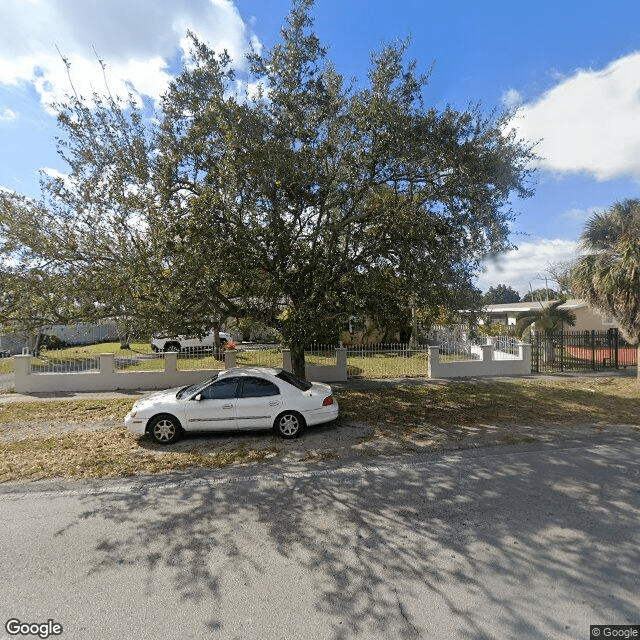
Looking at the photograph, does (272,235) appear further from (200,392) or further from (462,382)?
(462,382)

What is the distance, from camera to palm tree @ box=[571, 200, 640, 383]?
1328 centimetres

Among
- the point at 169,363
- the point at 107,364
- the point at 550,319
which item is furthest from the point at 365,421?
the point at 550,319

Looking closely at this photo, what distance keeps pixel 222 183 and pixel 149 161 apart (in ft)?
6.96

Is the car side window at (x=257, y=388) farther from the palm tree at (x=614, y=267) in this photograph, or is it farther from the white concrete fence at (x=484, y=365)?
the palm tree at (x=614, y=267)

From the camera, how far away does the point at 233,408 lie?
715cm

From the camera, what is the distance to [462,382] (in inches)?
533

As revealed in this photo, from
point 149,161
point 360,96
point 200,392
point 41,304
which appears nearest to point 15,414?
point 41,304

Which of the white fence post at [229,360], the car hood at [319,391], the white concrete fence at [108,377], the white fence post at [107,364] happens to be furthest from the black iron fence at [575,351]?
the white fence post at [107,364]

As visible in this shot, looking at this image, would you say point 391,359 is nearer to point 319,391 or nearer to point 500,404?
point 500,404

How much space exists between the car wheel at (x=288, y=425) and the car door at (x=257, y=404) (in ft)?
0.43

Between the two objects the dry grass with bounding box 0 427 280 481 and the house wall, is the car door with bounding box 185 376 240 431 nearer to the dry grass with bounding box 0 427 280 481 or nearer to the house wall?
the dry grass with bounding box 0 427 280 481

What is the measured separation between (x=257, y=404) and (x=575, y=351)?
14.9 metres

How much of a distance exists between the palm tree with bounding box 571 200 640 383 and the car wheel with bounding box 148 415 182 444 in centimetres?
1457

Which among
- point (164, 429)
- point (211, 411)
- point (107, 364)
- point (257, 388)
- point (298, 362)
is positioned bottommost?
point (164, 429)
